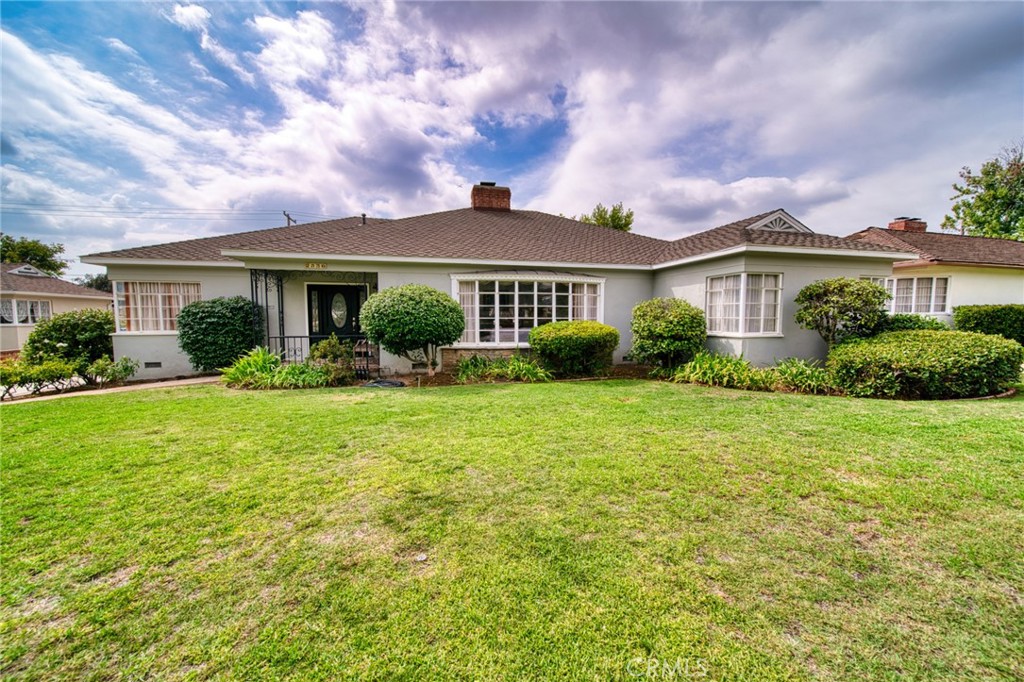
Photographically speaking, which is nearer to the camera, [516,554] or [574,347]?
[516,554]

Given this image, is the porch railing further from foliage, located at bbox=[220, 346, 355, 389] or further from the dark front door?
foliage, located at bbox=[220, 346, 355, 389]

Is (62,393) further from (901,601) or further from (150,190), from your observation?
(901,601)

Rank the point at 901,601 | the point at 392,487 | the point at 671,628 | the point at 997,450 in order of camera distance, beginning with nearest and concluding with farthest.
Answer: the point at 671,628 → the point at 901,601 → the point at 392,487 → the point at 997,450

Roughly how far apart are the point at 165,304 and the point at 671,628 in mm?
14166

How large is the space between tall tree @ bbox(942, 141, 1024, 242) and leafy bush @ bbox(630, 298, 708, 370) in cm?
3089

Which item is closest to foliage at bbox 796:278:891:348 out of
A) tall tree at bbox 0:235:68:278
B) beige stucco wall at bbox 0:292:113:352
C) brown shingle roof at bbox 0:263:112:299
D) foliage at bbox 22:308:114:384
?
foliage at bbox 22:308:114:384

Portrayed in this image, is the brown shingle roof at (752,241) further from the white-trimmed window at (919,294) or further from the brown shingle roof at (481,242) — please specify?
the white-trimmed window at (919,294)

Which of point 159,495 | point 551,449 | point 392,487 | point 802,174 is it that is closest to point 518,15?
point 551,449

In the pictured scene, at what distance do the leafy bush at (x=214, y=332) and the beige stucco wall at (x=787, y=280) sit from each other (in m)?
12.7

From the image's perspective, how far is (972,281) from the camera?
15.1 meters

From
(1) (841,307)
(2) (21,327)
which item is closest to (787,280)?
(1) (841,307)

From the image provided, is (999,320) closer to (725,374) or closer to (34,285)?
(725,374)

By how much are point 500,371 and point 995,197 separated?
36.7 meters

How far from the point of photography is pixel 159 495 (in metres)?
3.37
